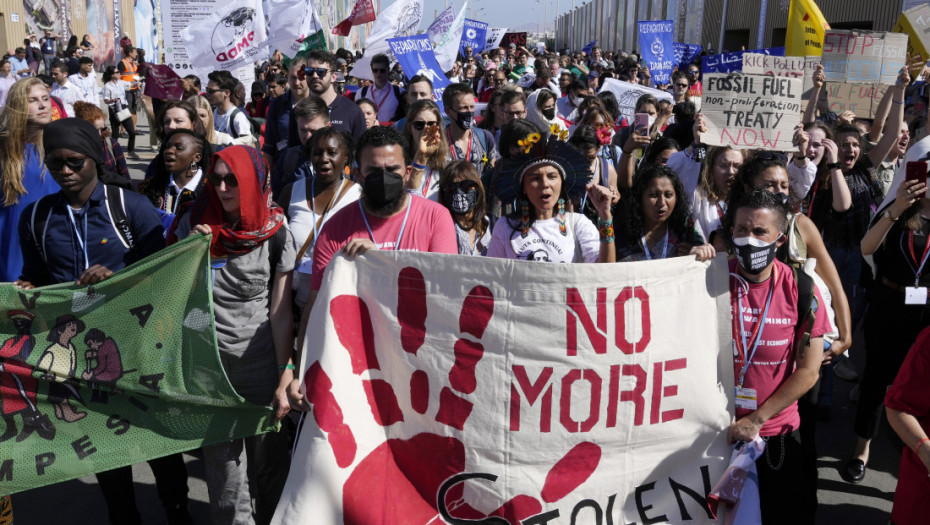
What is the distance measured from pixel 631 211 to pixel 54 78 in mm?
12323

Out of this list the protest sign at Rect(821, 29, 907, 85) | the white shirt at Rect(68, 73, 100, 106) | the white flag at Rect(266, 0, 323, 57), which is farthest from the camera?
the white shirt at Rect(68, 73, 100, 106)

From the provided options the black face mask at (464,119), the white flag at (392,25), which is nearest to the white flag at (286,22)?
the white flag at (392,25)

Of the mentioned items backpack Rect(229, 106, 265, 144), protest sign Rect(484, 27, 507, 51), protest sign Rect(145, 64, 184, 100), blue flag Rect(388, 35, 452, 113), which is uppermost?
protest sign Rect(484, 27, 507, 51)

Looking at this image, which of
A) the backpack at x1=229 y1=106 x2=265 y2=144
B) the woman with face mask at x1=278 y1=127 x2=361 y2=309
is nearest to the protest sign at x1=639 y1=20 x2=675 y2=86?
the backpack at x1=229 y1=106 x2=265 y2=144

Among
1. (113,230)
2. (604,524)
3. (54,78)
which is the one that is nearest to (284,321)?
(113,230)

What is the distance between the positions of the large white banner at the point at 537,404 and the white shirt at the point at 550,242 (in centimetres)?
65

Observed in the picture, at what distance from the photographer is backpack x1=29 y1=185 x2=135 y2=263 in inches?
133

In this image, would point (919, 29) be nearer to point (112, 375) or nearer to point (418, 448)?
point (418, 448)

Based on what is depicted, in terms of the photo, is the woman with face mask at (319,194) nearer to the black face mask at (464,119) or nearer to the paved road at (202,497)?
the paved road at (202,497)

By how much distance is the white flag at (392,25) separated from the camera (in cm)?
1124

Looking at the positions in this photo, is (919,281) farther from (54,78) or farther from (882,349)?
(54,78)

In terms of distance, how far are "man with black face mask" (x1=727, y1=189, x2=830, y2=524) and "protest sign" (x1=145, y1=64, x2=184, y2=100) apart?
9073 mm

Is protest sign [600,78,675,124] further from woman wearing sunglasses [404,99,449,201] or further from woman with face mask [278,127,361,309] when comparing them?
woman with face mask [278,127,361,309]

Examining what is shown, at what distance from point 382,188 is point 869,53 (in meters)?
6.13
